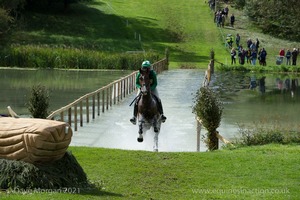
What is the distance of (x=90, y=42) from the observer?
67.1m

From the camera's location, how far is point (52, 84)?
4181 centimetres

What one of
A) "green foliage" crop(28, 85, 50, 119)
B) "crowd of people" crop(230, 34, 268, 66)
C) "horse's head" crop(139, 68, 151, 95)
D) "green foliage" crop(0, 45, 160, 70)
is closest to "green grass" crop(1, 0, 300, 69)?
"crowd of people" crop(230, 34, 268, 66)

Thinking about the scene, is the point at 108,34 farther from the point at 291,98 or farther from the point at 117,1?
the point at 291,98

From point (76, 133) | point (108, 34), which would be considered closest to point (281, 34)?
point (108, 34)

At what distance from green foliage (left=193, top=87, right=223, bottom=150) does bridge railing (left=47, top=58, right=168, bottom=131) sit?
4.81 m

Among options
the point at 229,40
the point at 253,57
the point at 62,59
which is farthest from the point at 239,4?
the point at 62,59

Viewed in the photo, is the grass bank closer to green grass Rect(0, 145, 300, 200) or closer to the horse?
the horse

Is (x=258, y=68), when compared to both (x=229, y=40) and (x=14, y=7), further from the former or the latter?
(x=14, y=7)

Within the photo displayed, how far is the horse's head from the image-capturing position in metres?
18.9

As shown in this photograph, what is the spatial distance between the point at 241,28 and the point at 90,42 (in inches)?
799

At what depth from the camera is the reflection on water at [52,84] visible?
107ft

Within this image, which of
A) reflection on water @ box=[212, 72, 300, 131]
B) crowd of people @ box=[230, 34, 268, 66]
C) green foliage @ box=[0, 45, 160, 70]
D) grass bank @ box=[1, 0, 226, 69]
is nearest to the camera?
reflection on water @ box=[212, 72, 300, 131]

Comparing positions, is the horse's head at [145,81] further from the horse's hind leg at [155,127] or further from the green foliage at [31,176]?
the green foliage at [31,176]

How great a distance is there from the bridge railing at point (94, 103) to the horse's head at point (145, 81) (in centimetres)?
334
